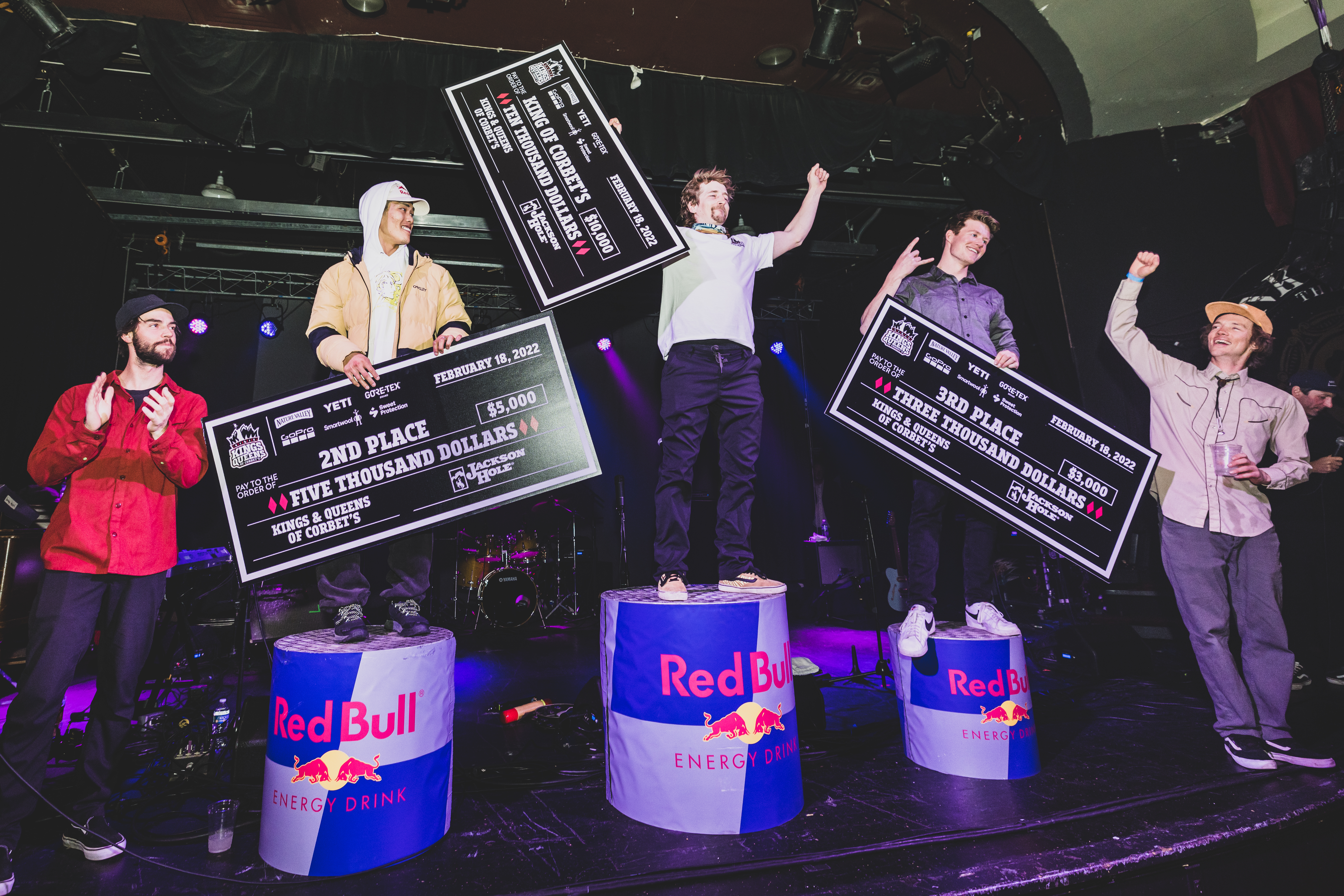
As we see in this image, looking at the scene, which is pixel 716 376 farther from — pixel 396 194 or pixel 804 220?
pixel 396 194

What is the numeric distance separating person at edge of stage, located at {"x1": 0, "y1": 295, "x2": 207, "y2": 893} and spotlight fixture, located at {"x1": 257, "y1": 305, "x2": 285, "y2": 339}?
7556 millimetres

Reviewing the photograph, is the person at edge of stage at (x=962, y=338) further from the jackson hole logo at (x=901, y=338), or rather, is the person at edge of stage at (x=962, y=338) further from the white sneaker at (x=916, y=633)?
the jackson hole logo at (x=901, y=338)

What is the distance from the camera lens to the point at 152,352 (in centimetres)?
254

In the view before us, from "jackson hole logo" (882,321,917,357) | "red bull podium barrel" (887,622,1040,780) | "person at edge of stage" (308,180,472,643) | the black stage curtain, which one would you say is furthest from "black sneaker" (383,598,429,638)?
the black stage curtain

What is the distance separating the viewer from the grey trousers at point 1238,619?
2.86 meters

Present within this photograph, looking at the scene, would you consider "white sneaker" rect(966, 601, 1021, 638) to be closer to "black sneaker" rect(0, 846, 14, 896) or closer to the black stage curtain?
the black stage curtain

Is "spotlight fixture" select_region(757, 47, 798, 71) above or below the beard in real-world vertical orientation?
above

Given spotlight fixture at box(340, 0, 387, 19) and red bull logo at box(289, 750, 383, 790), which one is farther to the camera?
spotlight fixture at box(340, 0, 387, 19)

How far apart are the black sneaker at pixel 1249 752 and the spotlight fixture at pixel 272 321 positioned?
1093 cm

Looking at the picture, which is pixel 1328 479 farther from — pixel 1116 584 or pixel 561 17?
pixel 561 17

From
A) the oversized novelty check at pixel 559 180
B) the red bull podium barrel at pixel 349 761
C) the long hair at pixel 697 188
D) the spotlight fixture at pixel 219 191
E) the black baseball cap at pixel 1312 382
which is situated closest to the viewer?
the red bull podium barrel at pixel 349 761

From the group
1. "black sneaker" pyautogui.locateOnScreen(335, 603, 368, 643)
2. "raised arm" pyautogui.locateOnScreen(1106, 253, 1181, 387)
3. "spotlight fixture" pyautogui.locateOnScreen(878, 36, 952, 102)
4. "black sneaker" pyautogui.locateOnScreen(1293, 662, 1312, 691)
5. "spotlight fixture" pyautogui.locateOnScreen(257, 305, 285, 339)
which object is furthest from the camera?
"spotlight fixture" pyautogui.locateOnScreen(257, 305, 285, 339)

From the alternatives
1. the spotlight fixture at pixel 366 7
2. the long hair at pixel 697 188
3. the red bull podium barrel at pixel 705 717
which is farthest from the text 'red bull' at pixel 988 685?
the spotlight fixture at pixel 366 7

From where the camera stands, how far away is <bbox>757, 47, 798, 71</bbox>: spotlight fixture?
15.3ft
